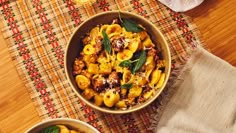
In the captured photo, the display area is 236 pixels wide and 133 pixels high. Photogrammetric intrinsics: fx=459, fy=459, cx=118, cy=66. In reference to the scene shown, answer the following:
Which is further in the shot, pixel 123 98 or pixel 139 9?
pixel 139 9

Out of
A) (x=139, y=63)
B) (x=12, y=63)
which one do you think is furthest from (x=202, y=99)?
(x=12, y=63)

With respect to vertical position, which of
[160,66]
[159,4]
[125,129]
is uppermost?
[159,4]

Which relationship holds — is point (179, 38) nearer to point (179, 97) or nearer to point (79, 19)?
point (179, 97)

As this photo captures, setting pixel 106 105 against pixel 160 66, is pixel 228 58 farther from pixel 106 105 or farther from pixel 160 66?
pixel 106 105

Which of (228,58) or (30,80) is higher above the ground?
(30,80)

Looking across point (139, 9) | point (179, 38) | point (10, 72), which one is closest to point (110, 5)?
point (139, 9)

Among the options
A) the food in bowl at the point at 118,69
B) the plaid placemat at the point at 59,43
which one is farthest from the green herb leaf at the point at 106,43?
the plaid placemat at the point at 59,43

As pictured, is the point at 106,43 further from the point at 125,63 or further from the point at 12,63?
the point at 12,63

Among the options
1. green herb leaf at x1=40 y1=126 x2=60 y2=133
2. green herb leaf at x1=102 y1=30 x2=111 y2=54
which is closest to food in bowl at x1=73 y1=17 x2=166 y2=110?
green herb leaf at x1=102 y1=30 x2=111 y2=54

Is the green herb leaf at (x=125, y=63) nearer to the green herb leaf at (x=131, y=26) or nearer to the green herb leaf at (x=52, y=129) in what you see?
the green herb leaf at (x=131, y=26)
